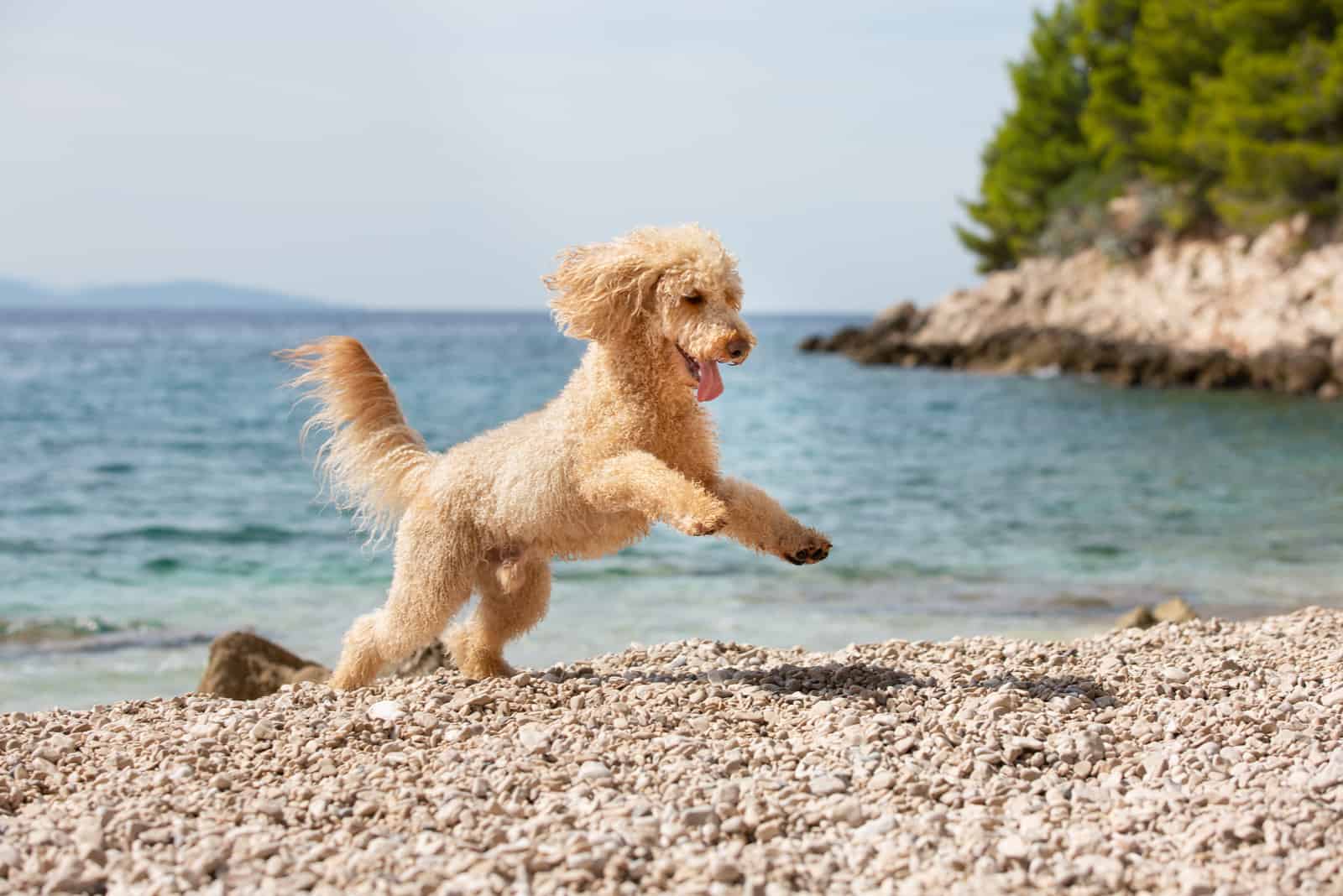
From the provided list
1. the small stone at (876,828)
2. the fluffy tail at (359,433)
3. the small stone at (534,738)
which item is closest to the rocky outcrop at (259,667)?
the fluffy tail at (359,433)

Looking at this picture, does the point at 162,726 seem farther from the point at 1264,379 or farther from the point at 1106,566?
the point at 1264,379

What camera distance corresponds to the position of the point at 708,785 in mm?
3791

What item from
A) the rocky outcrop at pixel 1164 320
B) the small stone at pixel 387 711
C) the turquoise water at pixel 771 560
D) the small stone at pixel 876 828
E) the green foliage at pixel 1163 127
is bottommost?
the turquoise water at pixel 771 560

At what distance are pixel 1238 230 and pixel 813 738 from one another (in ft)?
131

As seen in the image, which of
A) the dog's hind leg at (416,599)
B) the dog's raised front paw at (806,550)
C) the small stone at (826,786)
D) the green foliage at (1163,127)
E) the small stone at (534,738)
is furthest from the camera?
the green foliage at (1163,127)

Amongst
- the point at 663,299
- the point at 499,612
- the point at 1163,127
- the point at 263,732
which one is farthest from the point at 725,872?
the point at 1163,127

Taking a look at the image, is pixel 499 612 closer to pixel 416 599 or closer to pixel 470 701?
pixel 416 599

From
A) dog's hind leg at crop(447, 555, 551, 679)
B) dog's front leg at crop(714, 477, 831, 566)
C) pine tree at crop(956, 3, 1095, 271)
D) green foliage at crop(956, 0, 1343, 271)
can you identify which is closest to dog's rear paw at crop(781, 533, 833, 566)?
dog's front leg at crop(714, 477, 831, 566)

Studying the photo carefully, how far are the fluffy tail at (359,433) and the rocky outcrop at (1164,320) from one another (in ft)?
100

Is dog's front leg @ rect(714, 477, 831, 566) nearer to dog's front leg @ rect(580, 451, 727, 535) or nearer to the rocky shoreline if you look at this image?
dog's front leg @ rect(580, 451, 727, 535)

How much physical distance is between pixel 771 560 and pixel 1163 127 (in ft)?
116

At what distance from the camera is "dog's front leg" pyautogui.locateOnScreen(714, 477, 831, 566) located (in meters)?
4.29

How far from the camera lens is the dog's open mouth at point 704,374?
4.54m

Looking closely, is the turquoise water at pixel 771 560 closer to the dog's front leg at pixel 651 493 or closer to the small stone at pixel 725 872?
the dog's front leg at pixel 651 493
